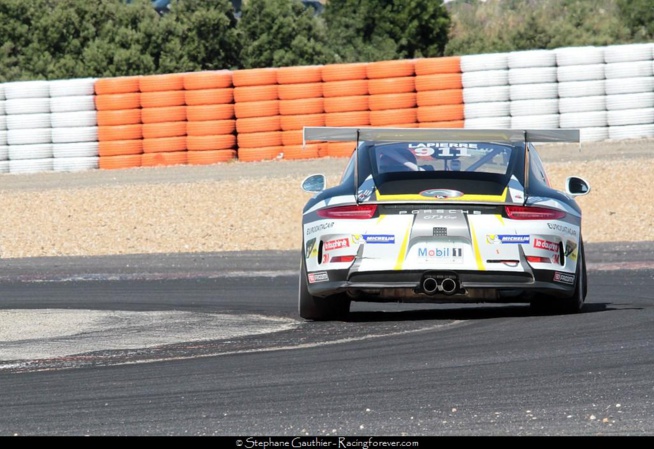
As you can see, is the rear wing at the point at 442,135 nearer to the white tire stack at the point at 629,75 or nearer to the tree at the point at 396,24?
the white tire stack at the point at 629,75

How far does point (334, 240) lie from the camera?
350 inches

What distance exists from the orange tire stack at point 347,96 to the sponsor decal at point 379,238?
1678 centimetres

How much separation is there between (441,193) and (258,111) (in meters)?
17.4

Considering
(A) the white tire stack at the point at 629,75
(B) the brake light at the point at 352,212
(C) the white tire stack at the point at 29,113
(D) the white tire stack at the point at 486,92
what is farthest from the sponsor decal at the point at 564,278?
(C) the white tire stack at the point at 29,113

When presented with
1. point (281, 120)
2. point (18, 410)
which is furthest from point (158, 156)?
point (18, 410)

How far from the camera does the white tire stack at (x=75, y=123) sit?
1035 inches

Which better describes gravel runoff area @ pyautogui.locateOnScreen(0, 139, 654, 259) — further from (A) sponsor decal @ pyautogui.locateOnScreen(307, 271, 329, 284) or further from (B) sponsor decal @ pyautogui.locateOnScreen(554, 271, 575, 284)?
(A) sponsor decal @ pyautogui.locateOnScreen(307, 271, 329, 284)

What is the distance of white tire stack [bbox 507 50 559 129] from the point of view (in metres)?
25.3

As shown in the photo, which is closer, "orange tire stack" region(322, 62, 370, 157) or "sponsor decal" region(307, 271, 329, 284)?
"sponsor decal" region(307, 271, 329, 284)

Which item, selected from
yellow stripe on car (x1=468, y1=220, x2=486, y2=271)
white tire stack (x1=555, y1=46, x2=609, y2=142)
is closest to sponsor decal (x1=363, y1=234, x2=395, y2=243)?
yellow stripe on car (x1=468, y1=220, x2=486, y2=271)

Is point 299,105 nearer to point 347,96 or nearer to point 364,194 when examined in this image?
point 347,96

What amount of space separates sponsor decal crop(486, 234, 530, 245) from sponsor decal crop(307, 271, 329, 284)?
1.09m
